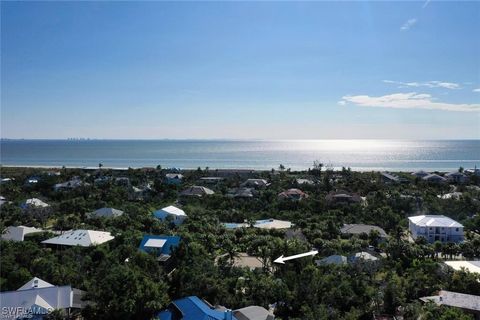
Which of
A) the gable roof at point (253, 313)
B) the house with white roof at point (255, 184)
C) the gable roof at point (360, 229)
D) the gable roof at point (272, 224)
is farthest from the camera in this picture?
the house with white roof at point (255, 184)

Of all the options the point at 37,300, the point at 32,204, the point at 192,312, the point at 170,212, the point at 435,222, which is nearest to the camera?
the point at 192,312

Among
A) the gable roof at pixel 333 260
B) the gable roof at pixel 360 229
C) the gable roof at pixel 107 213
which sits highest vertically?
the gable roof at pixel 107 213

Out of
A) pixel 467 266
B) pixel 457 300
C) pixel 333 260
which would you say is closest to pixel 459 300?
pixel 457 300

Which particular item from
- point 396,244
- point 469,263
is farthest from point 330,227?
point 469,263

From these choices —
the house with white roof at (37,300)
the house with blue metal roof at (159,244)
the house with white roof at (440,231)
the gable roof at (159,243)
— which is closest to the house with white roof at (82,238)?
the house with blue metal roof at (159,244)

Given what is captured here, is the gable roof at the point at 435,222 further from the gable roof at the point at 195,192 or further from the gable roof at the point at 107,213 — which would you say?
the gable roof at the point at 107,213

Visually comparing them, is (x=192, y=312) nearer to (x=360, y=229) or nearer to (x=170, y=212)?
(x=360, y=229)
